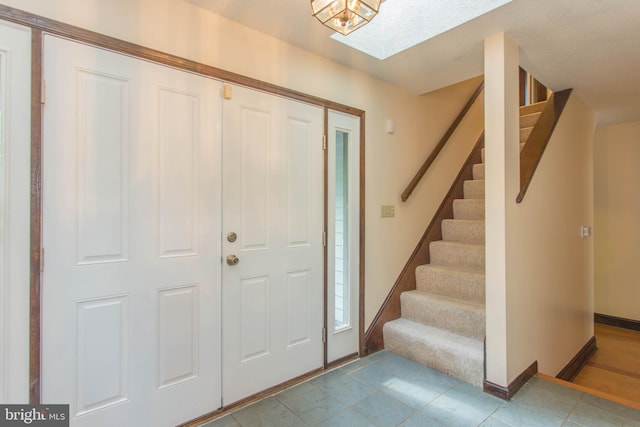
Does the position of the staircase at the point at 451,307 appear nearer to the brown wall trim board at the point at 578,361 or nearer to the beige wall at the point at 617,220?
the brown wall trim board at the point at 578,361

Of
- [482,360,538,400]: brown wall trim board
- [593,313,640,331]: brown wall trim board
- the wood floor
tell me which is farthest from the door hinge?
[593,313,640,331]: brown wall trim board

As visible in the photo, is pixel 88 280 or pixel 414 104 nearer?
pixel 88 280

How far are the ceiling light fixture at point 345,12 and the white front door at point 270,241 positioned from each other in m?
0.80

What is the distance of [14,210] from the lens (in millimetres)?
1328

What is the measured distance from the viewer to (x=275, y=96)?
82.5 inches

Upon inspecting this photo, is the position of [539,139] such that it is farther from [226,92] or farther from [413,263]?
[226,92]

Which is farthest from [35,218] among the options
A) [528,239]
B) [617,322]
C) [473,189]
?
[617,322]

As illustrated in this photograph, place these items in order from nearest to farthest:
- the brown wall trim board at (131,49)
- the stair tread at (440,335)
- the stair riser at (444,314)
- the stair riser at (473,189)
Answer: the brown wall trim board at (131,49) < the stair tread at (440,335) < the stair riser at (444,314) < the stair riser at (473,189)

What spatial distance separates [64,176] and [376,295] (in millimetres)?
2221

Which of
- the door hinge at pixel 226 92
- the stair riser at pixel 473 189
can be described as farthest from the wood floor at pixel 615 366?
the door hinge at pixel 226 92

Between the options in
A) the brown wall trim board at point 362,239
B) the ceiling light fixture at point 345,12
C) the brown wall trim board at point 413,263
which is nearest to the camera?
the ceiling light fixture at point 345,12

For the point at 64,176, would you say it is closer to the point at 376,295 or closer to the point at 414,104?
the point at 376,295

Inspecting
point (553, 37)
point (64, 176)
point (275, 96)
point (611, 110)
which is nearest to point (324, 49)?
point (275, 96)

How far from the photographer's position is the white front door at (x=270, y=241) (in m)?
1.92
